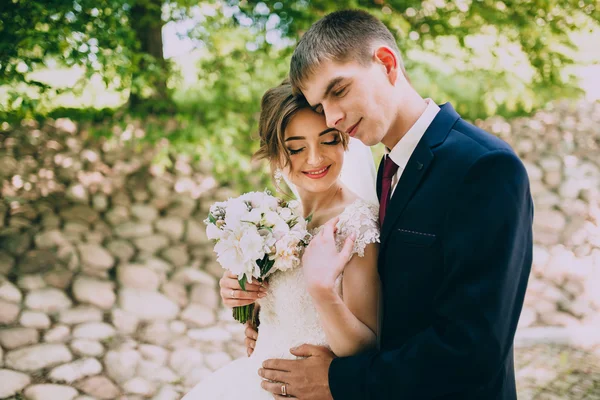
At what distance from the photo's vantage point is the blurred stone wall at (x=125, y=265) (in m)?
4.16

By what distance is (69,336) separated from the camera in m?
4.41

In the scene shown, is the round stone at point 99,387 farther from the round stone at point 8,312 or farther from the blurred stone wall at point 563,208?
the blurred stone wall at point 563,208

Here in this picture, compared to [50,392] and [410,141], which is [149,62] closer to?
[50,392]

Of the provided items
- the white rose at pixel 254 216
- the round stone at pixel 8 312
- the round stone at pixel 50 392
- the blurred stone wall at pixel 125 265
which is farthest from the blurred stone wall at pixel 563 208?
the round stone at pixel 8 312

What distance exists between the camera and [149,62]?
518cm

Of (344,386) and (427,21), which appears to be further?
(427,21)

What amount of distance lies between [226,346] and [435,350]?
11.2 ft

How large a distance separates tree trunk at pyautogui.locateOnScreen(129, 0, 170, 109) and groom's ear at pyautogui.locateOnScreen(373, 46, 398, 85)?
125 inches

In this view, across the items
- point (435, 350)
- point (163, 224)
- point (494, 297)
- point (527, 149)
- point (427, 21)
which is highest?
point (427, 21)

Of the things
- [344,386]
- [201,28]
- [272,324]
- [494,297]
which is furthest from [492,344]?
[201,28]

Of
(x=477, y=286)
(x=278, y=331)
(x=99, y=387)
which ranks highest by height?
(x=477, y=286)

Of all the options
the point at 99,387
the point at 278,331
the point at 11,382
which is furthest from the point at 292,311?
the point at 11,382

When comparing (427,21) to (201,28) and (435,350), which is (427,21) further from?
(435,350)

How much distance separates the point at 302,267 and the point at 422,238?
2.25 feet
